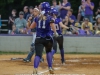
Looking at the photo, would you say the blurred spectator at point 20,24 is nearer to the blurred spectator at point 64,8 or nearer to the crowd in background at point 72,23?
the crowd in background at point 72,23

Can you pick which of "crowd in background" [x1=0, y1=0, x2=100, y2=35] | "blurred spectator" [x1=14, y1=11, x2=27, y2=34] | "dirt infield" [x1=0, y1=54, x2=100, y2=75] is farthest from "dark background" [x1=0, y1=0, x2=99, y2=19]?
"dirt infield" [x1=0, y1=54, x2=100, y2=75]

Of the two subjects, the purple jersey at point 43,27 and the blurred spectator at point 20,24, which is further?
the blurred spectator at point 20,24

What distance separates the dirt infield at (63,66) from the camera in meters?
11.3

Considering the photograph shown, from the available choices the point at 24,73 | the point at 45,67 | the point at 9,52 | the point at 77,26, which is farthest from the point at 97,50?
the point at 24,73

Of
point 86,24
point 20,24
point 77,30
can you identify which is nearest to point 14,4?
point 20,24

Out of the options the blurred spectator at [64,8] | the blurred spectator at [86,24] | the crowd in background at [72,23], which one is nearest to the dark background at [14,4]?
the crowd in background at [72,23]

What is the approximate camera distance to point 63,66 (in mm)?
12750

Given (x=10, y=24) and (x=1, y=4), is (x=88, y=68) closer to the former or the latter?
(x=10, y=24)

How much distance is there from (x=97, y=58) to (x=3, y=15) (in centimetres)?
924

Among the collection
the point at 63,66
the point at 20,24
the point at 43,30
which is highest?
the point at 43,30

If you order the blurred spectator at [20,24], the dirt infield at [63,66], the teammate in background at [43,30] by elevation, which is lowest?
the dirt infield at [63,66]

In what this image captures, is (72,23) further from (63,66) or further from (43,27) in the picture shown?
(43,27)

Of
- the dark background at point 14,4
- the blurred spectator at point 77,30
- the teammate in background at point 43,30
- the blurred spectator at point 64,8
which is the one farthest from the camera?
the dark background at point 14,4

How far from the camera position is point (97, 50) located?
17.1 m
